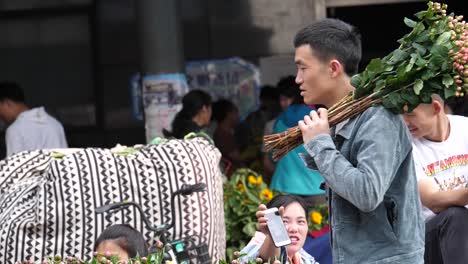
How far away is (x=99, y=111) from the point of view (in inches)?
504

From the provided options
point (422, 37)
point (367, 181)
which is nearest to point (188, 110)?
point (422, 37)

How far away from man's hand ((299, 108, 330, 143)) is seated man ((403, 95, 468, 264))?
1.14 metres

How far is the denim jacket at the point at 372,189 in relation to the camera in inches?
165

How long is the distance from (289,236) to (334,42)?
1234 mm

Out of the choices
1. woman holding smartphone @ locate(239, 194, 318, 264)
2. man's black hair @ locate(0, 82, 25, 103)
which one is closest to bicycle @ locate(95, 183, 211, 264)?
woman holding smartphone @ locate(239, 194, 318, 264)

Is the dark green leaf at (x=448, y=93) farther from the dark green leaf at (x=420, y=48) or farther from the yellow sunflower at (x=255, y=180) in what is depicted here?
the yellow sunflower at (x=255, y=180)

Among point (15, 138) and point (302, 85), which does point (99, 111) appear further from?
point (302, 85)

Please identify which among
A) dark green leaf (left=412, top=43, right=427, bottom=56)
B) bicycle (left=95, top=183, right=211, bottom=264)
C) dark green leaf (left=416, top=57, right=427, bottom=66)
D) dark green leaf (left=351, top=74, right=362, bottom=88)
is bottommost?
bicycle (left=95, top=183, right=211, bottom=264)

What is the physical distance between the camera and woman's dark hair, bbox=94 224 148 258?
5.80 m

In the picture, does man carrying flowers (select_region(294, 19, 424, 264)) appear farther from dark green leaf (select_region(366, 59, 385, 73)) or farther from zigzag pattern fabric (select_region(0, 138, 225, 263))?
zigzag pattern fabric (select_region(0, 138, 225, 263))

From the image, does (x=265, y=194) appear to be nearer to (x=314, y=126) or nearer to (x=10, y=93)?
(x=10, y=93)

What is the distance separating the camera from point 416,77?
4418 mm

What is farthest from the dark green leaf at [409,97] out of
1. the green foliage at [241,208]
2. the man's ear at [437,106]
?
the green foliage at [241,208]

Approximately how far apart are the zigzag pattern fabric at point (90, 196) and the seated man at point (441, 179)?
1.63m
